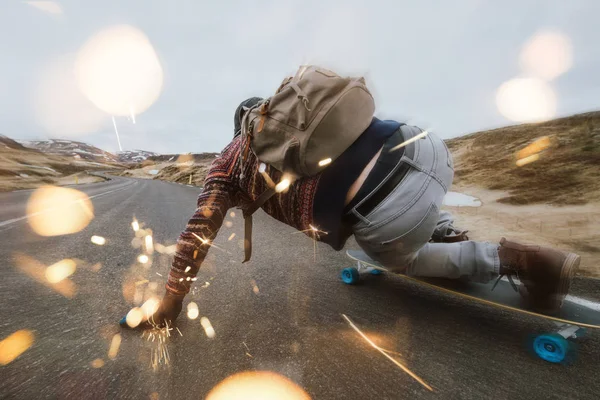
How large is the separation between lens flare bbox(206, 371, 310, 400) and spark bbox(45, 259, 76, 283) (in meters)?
2.21

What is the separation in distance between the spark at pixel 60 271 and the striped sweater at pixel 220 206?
1.79 meters

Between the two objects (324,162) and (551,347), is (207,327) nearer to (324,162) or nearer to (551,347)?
(324,162)

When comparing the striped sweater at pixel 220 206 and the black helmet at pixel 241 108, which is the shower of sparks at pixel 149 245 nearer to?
the striped sweater at pixel 220 206

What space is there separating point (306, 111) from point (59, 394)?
66.4 inches

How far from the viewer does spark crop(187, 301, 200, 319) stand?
6.57ft

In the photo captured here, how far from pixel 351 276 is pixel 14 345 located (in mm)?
2335

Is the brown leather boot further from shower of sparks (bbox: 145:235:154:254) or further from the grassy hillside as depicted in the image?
the grassy hillside

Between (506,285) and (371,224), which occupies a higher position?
(371,224)

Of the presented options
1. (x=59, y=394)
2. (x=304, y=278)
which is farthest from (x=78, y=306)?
(x=304, y=278)

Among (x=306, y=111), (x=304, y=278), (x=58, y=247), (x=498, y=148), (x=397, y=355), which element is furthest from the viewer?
(x=498, y=148)

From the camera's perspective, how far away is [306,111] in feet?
4.06

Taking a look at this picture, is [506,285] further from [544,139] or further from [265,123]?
[544,139]

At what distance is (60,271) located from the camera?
2.79m

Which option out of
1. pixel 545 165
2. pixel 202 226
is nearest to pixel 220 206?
pixel 202 226
